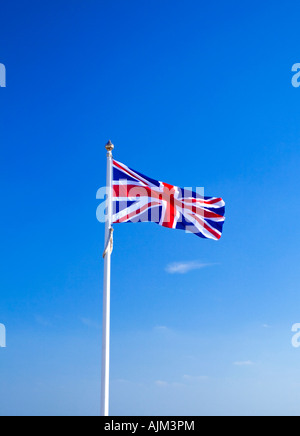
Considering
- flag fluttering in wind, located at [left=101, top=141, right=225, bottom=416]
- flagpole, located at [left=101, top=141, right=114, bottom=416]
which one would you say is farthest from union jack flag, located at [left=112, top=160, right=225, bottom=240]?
flagpole, located at [left=101, top=141, right=114, bottom=416]

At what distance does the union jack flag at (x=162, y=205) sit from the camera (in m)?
25.3

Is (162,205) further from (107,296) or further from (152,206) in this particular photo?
(107,296)

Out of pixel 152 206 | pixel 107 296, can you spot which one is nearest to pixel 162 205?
pixel 152 206

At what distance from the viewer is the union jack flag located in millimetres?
25297

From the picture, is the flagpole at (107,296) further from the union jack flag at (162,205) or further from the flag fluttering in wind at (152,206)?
the union jack flag at (162,205)

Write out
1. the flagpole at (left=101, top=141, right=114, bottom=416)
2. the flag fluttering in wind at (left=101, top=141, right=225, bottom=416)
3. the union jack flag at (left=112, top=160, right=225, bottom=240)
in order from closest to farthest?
1. the flagpole at (left=101, top=141, right=114, bottom=416)
2. the flag fluttering in wind at (left=101, top=141, right=225, bottom=416)
3. the union jack flag at (left=112, top=160, right=225, bottom=240)

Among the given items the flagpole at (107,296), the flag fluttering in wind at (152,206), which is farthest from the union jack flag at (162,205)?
the flagpole at (107,296)

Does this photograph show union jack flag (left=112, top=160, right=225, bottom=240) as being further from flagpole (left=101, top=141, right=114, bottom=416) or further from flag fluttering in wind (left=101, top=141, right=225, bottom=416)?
flagpole (left=101, top=141, right=114, bottom=416)

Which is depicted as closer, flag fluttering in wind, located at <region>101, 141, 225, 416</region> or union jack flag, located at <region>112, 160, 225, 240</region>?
flag fluttering in wind, located at <region>101, 141, 225, 416</region>
